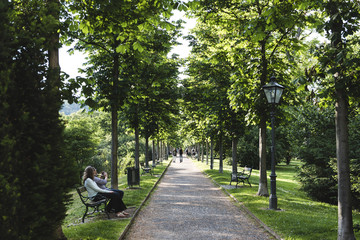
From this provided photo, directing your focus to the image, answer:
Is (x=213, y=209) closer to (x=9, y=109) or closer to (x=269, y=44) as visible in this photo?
(x=269, y=44)

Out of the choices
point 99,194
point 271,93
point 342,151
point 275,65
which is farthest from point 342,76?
point 99,194

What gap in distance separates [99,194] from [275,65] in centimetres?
829

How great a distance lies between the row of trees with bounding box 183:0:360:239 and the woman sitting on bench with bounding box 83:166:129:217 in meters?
5.46

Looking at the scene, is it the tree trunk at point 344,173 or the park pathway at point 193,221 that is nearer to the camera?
the tree trunk at point 344,173

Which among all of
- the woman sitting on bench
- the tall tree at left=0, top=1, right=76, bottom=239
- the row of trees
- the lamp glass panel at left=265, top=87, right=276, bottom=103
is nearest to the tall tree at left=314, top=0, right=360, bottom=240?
the row of trees

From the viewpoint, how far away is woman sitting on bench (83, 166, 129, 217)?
883 cm

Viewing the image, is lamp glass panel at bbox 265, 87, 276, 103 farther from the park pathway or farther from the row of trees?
the park pathway

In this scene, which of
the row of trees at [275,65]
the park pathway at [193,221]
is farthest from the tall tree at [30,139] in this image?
the row of trees at [275,65]

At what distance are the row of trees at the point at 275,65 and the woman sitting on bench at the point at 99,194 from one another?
546 cm

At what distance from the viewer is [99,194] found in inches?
355

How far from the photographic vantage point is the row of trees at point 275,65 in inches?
245

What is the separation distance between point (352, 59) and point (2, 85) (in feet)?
18.8

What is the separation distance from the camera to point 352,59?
5621 millimetres

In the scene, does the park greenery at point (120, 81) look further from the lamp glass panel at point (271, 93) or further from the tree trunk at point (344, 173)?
the lamp glass panel at point (271, 93)
